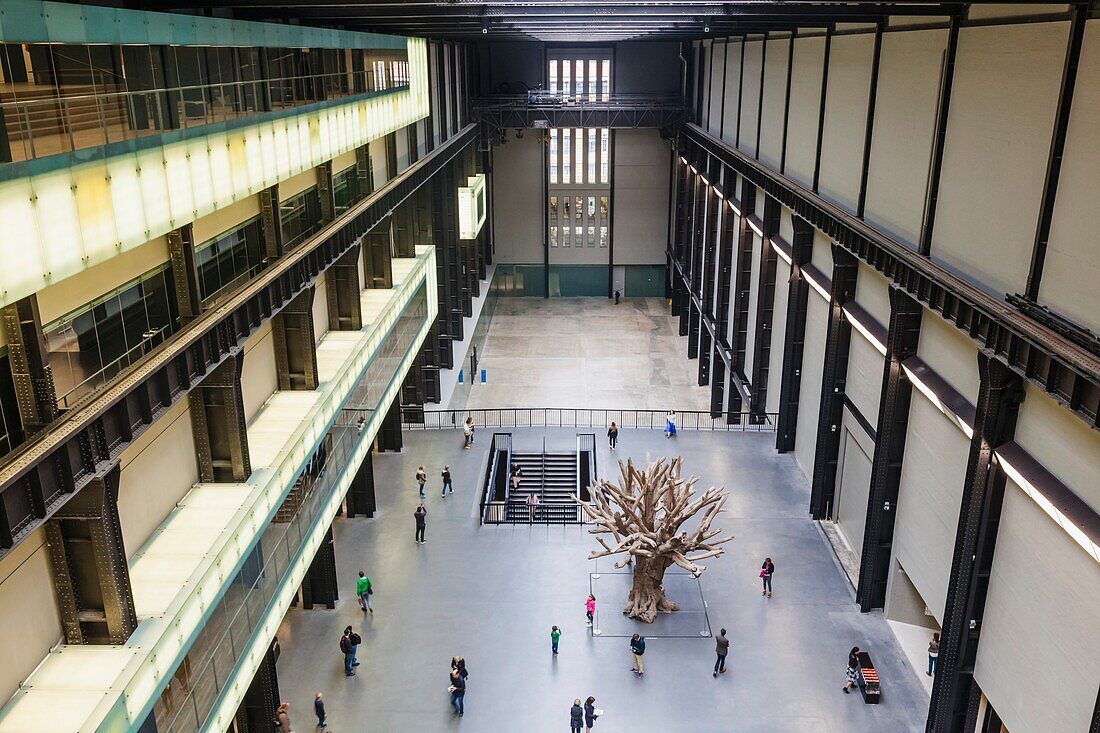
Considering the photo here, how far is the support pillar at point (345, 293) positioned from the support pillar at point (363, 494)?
16.8ft

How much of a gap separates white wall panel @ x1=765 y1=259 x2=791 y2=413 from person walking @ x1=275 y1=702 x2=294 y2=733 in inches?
829

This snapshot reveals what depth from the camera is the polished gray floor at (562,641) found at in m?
21.7

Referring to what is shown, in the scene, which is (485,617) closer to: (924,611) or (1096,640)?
(924,611)

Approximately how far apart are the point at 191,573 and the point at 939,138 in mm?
17467

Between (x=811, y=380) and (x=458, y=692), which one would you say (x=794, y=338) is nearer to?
(x=811, y=380)

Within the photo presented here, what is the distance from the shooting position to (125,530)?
1524 centimetres

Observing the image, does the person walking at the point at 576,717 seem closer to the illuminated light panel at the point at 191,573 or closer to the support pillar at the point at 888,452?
the illuminated light panel at the point at 191,573

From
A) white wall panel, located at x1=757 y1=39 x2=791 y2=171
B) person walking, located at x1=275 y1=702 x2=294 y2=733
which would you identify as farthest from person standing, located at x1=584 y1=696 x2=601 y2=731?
white wall panel, located at x1=757 y1=39 x2=791 y2=171

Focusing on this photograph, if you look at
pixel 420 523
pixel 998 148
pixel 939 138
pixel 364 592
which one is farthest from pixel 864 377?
pixel 364 592

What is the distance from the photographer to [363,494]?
3106 centimetres

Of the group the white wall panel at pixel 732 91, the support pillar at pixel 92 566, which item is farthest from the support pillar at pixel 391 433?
the support pillar at pixel 92 566

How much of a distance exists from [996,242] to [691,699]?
12592 mm

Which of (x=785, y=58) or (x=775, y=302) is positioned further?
(x=775, y=302)

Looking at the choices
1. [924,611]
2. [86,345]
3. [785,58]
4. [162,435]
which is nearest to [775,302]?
[785,58]
